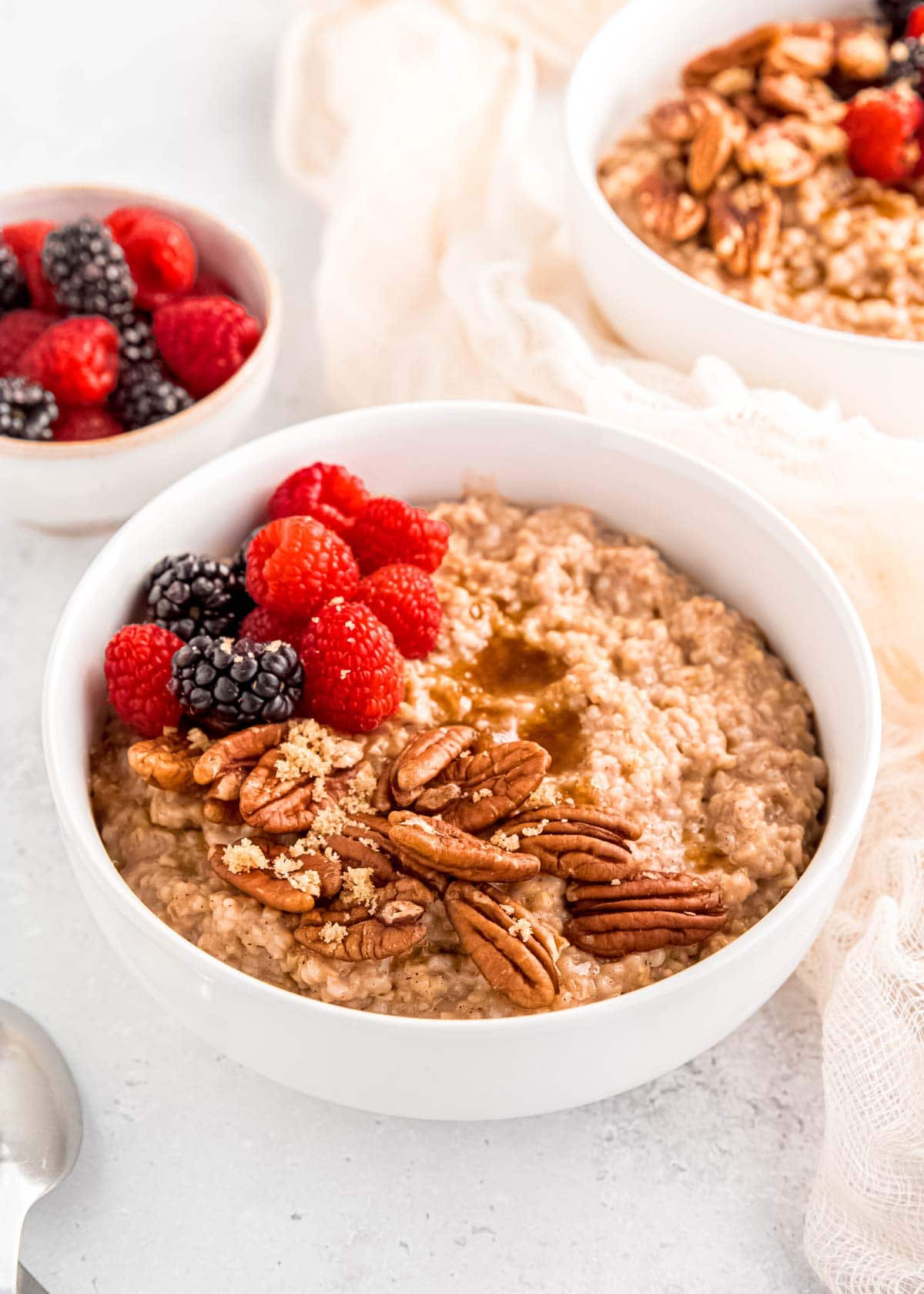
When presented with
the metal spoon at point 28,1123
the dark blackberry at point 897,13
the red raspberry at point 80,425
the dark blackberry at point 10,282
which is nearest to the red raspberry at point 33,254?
the dark blackberry at point 10,282

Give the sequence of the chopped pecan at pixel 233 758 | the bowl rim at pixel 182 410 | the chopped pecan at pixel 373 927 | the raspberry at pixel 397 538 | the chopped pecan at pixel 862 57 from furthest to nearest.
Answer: the chopped pecan at pixel 862 57
the bowl rim at pixel 182 410
the raspberry at pixel 397 538
the chopped pecan at pixel 233 758
the chopped pecan at pixel 373 927

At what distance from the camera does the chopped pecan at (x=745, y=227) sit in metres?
2.28

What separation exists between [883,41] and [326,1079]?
7.13ft

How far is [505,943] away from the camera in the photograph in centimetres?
146

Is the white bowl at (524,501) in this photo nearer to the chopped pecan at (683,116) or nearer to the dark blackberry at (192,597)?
the dark blackberry at (192,597)

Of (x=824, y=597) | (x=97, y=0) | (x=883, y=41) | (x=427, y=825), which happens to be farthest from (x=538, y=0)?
(x=427, y=825)

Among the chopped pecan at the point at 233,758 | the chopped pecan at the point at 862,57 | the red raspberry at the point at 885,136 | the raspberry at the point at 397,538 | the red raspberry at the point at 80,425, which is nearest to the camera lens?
the chopped pecan at the point at 233,758

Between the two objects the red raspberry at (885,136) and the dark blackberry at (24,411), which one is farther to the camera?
the red raspberry at (885,136)

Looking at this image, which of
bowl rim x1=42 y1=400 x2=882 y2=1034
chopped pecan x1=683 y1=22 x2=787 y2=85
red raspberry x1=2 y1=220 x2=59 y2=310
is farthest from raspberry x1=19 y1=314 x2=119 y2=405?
chopped pecan x1=683 y1=22 x2=787 y2=85

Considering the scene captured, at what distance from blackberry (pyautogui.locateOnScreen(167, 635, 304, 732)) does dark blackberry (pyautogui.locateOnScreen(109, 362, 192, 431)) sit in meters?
0.63

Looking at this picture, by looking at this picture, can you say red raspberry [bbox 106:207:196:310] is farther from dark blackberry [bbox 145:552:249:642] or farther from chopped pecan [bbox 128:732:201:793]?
chopped pecan [bbox 128:732:201:793]

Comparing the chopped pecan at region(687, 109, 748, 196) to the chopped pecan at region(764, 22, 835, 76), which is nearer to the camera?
the chopped pecan at region(687, 109, 748, 196)

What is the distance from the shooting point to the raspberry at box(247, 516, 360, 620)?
5.62 feet

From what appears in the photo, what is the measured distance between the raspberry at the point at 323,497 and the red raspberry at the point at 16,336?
60 centimetres
